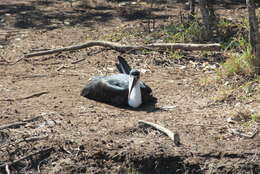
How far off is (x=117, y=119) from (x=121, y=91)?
465mm

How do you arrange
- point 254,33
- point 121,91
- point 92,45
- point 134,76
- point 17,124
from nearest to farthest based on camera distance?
point 17,124
point 134,76
point 121,91
point 254,33
point 92,45

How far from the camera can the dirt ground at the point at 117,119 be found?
5.07 meters

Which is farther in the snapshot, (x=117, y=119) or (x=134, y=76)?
(x=134, y=76)

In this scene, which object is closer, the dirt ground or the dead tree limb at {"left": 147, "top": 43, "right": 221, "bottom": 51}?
the dirt ground

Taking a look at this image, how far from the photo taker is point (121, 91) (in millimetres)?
6113

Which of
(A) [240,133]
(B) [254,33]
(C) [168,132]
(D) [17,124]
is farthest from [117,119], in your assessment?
(B) [254,33]

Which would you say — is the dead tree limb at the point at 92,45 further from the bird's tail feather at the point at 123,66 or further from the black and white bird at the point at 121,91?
→ the black and white bird at the point at 121,91

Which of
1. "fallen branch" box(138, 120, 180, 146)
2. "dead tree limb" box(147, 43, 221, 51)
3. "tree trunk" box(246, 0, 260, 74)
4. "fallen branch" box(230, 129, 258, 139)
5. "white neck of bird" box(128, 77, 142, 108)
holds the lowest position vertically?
"fallen branch" box(230, 129, 258, 139)

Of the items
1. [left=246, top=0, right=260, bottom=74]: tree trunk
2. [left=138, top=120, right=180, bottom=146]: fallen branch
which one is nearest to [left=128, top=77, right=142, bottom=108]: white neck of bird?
[left=138, top=120, right=180, bottom=146]: fallen branch

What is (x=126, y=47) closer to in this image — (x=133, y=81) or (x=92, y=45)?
(x=92, y=45)

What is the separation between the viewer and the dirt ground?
507 centimetres

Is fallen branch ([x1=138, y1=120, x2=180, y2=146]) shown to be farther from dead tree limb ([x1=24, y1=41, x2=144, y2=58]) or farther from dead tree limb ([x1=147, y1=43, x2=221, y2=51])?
dead tree limb ([x1=24, y1=41, x2=144, y2=58])

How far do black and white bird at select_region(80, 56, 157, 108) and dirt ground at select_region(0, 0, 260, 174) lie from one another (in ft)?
0.27

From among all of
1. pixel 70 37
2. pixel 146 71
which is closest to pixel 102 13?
pixel 70 37
